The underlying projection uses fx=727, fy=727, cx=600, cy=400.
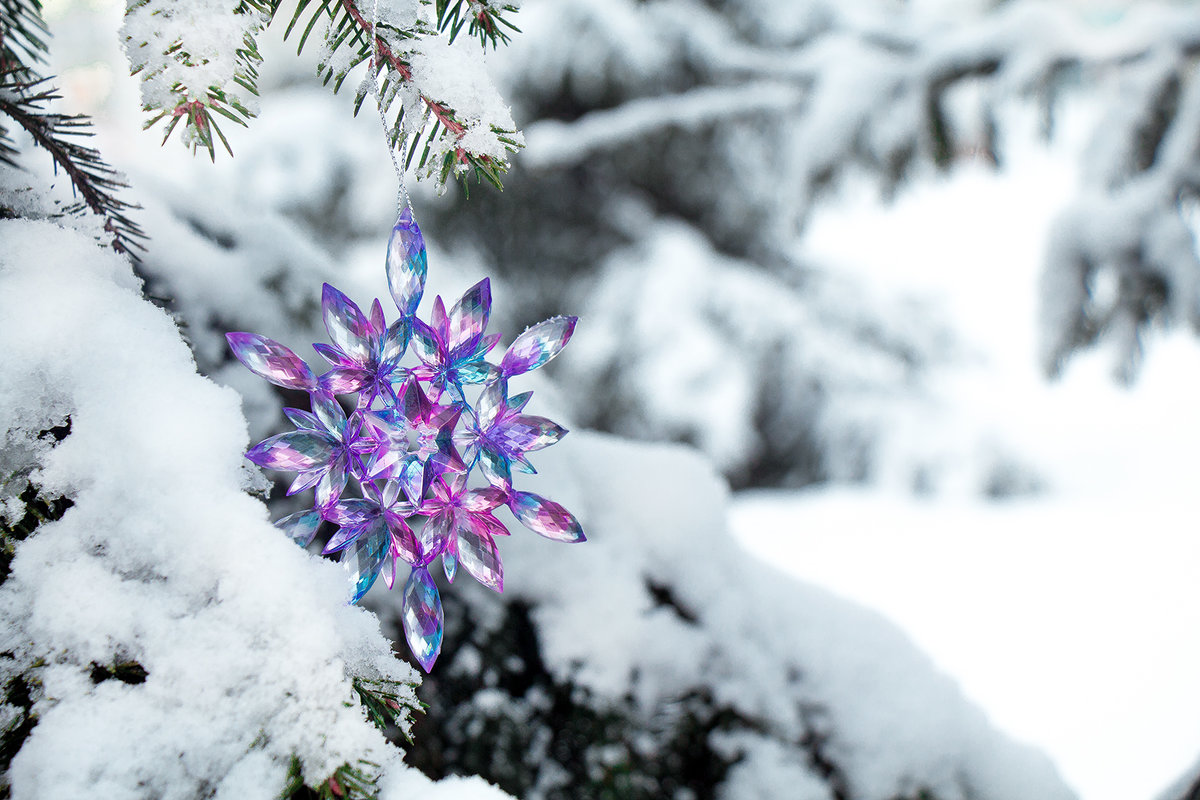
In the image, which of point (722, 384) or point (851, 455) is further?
point (851, 455)

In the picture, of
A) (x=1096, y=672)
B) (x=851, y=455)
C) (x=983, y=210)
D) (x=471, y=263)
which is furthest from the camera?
(x=983, y=210)

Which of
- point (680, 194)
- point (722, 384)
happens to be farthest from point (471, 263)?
point (722, 384)

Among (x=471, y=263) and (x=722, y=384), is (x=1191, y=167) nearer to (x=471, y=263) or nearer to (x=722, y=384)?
(x=722, y=384)

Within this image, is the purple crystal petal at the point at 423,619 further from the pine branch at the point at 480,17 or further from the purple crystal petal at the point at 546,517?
the pine branch at the point at 480,17

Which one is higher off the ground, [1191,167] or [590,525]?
[1191,167]

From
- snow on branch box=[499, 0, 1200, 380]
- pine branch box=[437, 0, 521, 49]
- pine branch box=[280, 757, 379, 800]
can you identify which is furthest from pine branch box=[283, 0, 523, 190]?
snow on branch box=[499, 0, 1200, 380]

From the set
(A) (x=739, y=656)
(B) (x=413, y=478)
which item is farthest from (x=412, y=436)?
(A) (x=739, y=656)
